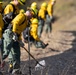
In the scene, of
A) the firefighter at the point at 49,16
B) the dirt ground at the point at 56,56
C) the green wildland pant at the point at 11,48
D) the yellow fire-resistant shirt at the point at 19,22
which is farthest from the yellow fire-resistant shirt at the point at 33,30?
the firefighter at the point at 49,16

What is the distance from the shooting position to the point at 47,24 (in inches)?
736

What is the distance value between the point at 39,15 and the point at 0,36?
6.75 m

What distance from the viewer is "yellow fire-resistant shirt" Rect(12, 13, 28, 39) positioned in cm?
1060

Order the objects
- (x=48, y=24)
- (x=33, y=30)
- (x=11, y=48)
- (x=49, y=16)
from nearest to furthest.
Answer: (x=11, y=48), (x=33, y=30), (x=49, y=16), (x=48, y=24)

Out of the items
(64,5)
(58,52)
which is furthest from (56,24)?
(58,52)

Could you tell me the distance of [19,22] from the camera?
35.0ft

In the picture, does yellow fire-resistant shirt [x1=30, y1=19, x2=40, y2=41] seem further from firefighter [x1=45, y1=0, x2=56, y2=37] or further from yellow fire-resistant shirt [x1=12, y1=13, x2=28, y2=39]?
firefighter [x1=45, y1=0, x2=56, y2=37]

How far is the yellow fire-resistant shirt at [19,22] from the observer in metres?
10.6

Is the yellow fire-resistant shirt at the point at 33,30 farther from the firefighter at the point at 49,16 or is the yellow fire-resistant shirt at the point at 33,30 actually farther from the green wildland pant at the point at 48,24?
the green wildland pant at the point at 48,24

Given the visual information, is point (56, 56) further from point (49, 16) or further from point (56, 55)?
point (49, 16)

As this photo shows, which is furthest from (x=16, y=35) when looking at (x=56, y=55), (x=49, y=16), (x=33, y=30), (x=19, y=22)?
(x=49, y=16)

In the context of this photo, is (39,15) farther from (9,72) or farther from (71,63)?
(9,72)

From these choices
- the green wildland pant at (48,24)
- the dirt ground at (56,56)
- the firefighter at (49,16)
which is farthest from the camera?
the green wildland pant at (48,24)

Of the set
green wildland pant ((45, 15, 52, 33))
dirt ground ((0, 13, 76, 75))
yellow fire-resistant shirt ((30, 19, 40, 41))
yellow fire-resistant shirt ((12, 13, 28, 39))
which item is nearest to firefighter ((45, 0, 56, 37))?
green wildland pant ((45, 15, 52, 33))
